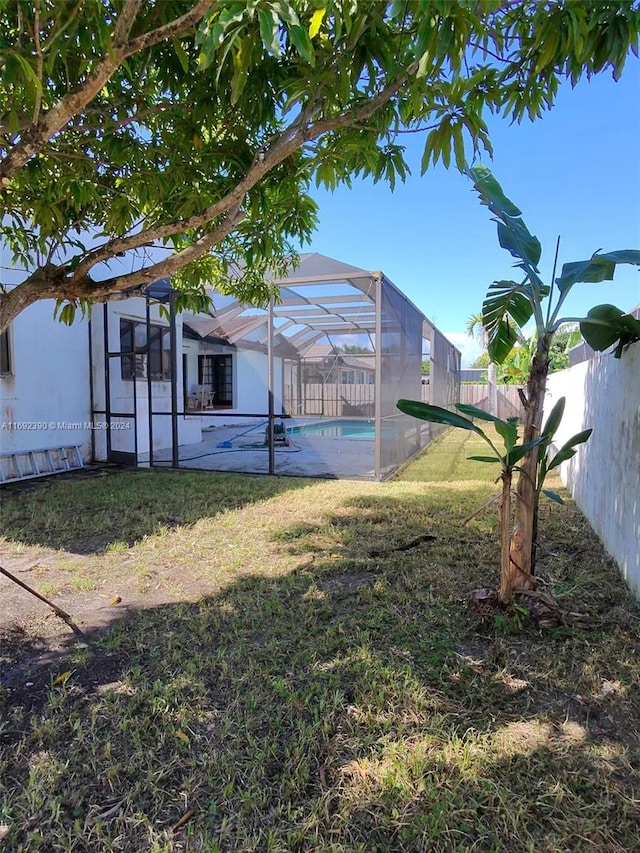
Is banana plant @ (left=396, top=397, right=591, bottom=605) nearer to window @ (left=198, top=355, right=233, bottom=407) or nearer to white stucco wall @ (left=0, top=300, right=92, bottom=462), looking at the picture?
white stucco wall @ (left=0, top=300, right=92, bottom=462)

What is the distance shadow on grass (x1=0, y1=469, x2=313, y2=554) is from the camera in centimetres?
493

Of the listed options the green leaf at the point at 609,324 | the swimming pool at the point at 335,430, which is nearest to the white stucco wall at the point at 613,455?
the green leaf at the point at 609,324

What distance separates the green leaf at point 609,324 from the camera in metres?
3.08

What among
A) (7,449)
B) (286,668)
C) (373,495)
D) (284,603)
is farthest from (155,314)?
(286,668)

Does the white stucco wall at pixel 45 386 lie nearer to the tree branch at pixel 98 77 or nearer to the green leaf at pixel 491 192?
the tree branch at pixel 98 77

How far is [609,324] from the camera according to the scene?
3100 mm

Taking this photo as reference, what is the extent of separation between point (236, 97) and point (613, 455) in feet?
12.4

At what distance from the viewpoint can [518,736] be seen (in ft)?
6.72

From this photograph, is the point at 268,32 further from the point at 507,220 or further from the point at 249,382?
the point at 249,382

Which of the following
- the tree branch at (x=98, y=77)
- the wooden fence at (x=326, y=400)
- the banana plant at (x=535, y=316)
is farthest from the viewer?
the wooden fence at (x=326, y=400)

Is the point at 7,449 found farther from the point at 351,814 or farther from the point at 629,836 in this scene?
the point at 629,836

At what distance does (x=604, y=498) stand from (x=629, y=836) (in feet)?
10.6

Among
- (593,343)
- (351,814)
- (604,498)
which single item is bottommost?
(351,814)

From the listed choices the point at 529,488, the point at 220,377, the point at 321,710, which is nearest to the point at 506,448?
the point at 529,488
